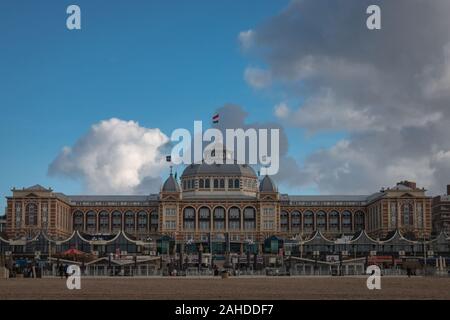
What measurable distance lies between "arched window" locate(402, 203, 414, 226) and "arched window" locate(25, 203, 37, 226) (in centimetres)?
8682

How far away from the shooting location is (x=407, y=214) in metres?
196

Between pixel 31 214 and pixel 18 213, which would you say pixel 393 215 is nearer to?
pixel 31 214

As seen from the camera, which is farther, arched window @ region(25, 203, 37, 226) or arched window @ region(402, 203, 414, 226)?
arched window @ region(402, 203, 414, 226)

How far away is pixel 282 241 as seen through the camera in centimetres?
18088

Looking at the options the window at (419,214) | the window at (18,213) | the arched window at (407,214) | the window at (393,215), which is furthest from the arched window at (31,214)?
the window at (419,214)

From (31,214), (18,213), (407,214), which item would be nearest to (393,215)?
(407,214)

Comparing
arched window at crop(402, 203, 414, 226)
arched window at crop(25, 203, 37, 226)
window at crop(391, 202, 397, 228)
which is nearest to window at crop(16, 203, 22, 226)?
arched window at crop(25, 203, 37, 226)

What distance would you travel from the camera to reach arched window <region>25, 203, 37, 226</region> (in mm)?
194312

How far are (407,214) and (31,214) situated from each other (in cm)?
8892

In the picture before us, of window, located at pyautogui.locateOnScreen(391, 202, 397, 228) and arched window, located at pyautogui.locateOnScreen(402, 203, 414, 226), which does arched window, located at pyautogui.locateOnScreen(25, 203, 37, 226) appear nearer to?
window, located at pyautogui.locateOnScreen(391, 202, 397, 228)

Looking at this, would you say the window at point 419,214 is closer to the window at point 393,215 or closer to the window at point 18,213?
the window at point 393,215
